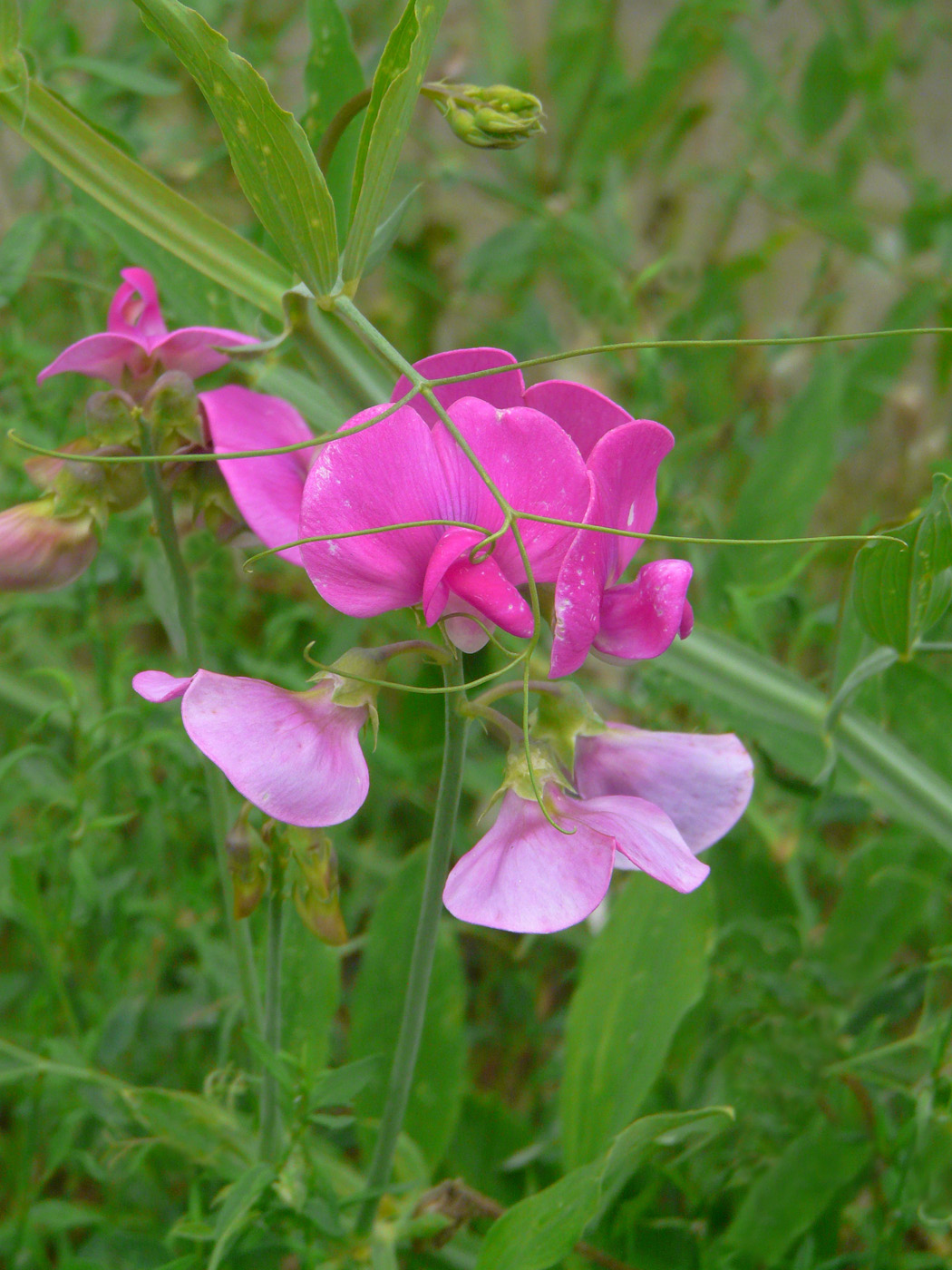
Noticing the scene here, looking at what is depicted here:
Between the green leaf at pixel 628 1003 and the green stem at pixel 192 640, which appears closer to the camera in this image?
the green stem at pixel 192 640

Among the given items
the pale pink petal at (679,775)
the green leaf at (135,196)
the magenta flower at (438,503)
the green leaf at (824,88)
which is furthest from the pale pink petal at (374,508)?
the green leaf at (824,88)

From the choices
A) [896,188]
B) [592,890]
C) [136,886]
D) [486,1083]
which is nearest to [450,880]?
[592,890]

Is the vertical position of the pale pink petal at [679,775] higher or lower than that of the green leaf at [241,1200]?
higher

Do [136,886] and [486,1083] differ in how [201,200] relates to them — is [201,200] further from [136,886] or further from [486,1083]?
[486,1083]

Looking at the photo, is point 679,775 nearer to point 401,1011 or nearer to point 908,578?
point 908,578

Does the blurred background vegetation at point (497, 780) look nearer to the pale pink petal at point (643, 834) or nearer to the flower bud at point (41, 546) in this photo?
the flower bud at point (41, 546)

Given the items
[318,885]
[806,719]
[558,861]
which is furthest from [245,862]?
[806,719]
